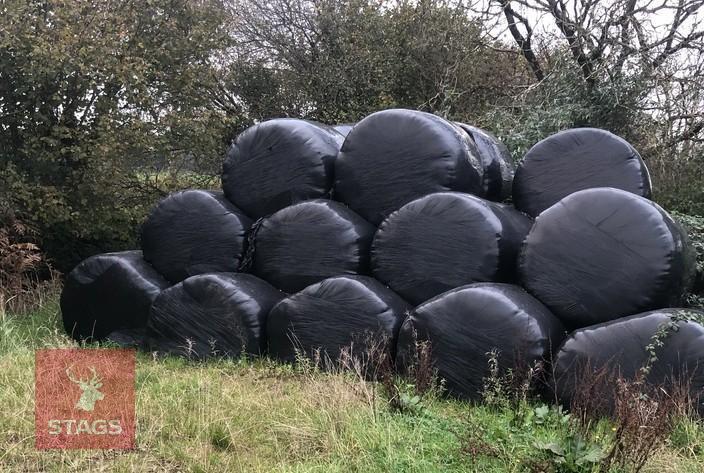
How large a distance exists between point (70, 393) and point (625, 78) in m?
7.52

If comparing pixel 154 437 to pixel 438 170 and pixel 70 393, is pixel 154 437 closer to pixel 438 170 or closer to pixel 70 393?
pixel 70 393

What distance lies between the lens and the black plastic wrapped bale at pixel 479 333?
3.95 metres

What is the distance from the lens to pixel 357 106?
35.9 feet

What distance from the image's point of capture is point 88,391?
3.97 meters

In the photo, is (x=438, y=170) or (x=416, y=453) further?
(x=438, y=170)

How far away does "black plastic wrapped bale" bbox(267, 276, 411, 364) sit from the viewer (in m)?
4.52

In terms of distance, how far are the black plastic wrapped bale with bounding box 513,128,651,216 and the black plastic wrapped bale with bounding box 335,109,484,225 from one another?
0.35 metres

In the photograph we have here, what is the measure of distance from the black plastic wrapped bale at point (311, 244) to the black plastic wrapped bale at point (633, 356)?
1617mm

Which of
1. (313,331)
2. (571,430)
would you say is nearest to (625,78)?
(313,331)

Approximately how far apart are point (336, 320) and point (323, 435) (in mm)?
1362

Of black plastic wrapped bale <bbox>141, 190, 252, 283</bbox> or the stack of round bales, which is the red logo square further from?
black plastic wrapped bale <bbox>141, 190, 252, 283</bbox>

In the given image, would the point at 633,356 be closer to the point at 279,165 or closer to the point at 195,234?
the point at 279,165

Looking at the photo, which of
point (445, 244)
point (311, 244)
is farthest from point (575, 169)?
point (311, 244)

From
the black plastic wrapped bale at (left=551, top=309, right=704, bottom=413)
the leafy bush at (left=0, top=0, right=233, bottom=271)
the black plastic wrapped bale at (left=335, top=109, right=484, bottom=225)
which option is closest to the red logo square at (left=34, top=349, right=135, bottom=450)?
the black plastic wrapped bale at (left=335, top=109, right=484, bottom=225)
